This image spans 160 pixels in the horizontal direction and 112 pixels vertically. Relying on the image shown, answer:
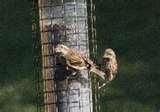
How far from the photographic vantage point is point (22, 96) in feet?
50.3

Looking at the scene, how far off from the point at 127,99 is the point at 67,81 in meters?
7.07

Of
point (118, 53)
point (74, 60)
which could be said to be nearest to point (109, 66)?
point (74, 60)

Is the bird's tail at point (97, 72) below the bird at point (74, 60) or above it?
below

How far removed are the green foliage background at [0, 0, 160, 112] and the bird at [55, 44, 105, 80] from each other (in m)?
6.51

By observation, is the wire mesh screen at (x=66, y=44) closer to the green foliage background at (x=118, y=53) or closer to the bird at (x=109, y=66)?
the bird at (x=109, y=66)

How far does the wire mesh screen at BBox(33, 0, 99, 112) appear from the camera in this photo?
7.67 meters

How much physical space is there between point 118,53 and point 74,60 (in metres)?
8.88

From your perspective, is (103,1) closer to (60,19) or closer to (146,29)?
(146,29)

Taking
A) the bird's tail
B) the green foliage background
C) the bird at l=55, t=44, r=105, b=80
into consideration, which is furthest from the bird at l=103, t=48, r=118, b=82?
the green foliage background

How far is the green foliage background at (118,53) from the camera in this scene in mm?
14852

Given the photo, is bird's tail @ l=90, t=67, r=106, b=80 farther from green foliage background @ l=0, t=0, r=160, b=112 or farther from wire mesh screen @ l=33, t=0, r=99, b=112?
green foliage background @ l=0, t=0, r=160, b=112

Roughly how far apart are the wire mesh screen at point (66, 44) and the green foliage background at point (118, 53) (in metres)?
6.46

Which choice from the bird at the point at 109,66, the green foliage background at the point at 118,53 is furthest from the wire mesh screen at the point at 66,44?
the green foliage background at the point at 118,53

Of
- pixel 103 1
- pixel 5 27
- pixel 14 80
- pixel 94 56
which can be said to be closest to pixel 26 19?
pixel 5 27
